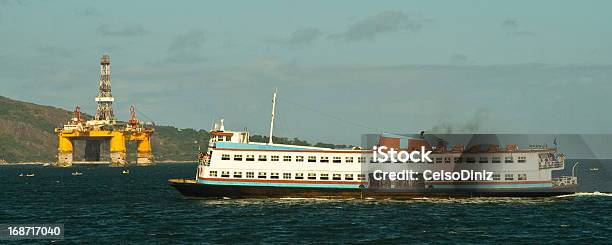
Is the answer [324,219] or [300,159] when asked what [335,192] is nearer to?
[300,159]

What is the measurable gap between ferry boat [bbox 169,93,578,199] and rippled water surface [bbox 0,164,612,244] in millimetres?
1161

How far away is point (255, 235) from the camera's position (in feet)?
162

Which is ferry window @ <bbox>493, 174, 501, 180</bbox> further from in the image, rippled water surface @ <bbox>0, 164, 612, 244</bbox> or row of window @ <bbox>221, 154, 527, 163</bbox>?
rippled water surface @ <bbox>0, 164, 612, 244</bbox>

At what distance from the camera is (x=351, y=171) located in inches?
2719

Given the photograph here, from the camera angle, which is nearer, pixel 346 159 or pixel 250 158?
pixel 250 158

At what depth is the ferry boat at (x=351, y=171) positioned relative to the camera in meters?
68.9

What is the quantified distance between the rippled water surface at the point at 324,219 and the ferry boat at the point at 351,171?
3.81 feet

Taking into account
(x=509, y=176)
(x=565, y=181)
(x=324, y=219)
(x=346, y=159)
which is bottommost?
(x=324, y=219)

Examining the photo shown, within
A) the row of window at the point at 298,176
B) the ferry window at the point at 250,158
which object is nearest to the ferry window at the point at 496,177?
the row of window at the point at 298,176

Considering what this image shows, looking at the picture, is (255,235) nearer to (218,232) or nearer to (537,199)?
→ (218,232)

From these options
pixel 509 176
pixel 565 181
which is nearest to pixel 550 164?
pixel 509 176

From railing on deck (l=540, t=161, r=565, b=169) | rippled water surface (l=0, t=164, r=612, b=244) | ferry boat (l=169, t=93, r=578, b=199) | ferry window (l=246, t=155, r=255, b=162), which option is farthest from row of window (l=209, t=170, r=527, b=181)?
rippled water surface (l=0, t=164, r=612, b=244)

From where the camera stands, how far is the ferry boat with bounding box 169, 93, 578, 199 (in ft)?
226

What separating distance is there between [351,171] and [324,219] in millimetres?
13035
